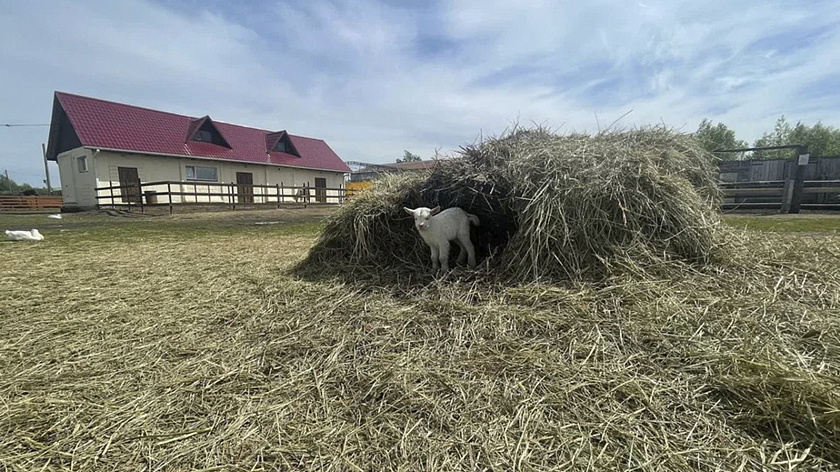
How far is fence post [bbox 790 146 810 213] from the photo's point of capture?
952 cm

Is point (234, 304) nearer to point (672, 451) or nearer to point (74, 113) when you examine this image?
point (672, 451)

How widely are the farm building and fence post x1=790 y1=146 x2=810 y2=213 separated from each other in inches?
665

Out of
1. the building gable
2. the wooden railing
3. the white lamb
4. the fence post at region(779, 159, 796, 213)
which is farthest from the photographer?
the building gable

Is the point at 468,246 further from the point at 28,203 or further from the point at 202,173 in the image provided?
the point at 28,203

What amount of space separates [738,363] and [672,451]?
718 millimetres

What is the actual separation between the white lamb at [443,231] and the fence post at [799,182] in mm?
11561

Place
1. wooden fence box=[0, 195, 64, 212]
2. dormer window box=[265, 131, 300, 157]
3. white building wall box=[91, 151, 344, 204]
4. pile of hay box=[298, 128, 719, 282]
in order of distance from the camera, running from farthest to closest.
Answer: dormer window box=[265, 131, 300, 157], wooden fence box=[0, 195, 64, 212], white building wall box=[91, 151, 344, 204], pile of hay box=[298, 128, 719, 282]

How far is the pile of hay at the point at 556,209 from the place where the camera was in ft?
9.69

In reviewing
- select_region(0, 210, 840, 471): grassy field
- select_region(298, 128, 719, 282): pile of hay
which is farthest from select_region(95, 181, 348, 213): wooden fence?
select_region(0, 210, 840, 471): grassy field

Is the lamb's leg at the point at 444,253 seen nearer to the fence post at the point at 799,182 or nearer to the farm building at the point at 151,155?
the fence post at the point at 799,182

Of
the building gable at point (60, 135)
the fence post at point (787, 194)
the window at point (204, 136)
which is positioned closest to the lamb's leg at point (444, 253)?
the fence post at point (787, 194)

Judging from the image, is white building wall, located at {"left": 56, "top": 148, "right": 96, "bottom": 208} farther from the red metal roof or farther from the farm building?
the red metal roof

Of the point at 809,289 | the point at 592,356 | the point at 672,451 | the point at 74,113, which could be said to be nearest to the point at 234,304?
the point at 592,356

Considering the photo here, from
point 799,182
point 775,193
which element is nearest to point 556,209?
point 799,182
